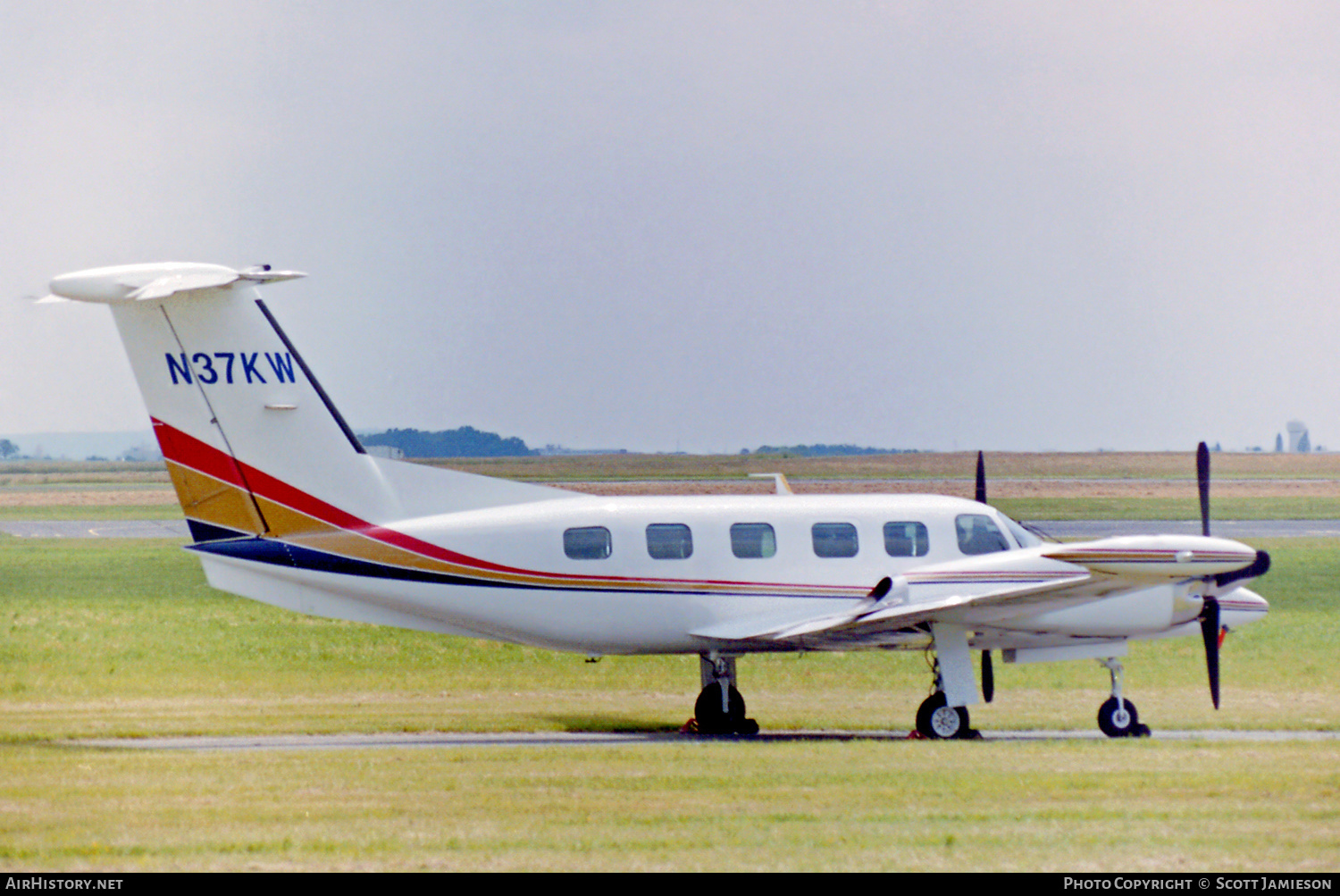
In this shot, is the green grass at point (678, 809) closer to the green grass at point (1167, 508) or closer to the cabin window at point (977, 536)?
the cabin window at point (977, 536)

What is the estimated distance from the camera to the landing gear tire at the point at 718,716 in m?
20.0

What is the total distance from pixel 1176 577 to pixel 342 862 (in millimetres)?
10815

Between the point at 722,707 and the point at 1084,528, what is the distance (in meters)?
38.3

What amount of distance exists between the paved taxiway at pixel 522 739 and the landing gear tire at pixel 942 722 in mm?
294

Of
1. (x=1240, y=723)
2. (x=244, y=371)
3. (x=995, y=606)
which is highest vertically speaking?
(x=244, y=371)

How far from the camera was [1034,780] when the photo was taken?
14680 millimetres

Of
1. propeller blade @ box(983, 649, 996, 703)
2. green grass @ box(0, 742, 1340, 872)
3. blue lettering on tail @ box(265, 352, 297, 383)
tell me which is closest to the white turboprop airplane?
blue lettering on tail @ box(265, 352, 297, 383)

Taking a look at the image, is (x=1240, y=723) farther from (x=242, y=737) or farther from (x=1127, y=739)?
(x=242, y=737)

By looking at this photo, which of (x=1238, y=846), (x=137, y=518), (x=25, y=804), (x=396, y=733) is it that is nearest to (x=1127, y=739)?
(x=1238, y=846)

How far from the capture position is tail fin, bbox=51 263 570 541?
18016 millimetres

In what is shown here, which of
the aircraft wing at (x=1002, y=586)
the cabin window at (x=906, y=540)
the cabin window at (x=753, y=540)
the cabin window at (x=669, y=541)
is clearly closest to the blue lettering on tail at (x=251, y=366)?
the cabin window at (x=669, y=541)

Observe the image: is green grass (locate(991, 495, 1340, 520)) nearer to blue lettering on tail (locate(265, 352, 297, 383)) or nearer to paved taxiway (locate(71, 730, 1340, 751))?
paved taxiway (locate(71, 730, 1340, 751))

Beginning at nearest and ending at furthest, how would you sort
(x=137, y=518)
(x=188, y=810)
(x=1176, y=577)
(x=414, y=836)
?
(x=414, y=836)
(x=188, y=810)
(x=1176, y=577)
(x=137, y=518)

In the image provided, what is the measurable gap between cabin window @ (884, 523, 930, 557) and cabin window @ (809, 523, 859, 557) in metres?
0.46
